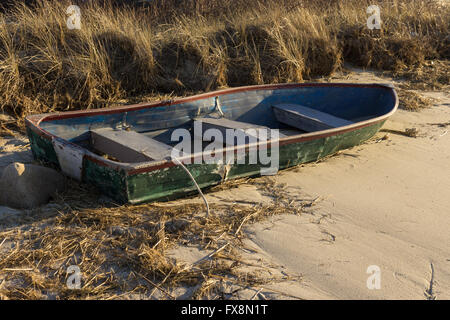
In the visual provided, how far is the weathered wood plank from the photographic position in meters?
4.64

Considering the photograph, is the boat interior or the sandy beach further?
the boat interior

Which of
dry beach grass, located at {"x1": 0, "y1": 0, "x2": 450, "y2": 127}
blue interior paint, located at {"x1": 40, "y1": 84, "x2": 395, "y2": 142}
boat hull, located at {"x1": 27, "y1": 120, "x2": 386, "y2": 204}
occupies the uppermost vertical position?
dry beach grass, located at {"x1": 0, "y1": 0, "x2": 450, "y2": 127}

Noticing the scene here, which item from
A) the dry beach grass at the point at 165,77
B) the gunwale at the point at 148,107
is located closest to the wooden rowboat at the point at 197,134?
the gunwale at the point at 148,107

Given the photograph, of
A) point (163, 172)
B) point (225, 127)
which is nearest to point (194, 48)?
point (225, 127)

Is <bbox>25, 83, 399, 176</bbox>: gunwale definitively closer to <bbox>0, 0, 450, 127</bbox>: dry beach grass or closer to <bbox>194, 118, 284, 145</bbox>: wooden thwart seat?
<bbox>194, 118, 284, 145</bbox>: wooden thwart seat

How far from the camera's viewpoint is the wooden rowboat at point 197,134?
13.9ft

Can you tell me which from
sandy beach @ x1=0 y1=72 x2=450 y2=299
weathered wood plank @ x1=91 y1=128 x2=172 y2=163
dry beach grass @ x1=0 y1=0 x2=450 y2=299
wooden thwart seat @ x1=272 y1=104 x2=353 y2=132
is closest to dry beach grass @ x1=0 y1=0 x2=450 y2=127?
dry beach grass @ x1=0 y1=0 x2=450 y2=299

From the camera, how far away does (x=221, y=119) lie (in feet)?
19.3

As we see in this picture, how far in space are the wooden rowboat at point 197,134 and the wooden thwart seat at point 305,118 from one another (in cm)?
1

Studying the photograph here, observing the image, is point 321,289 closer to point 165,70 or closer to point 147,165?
point 147,165

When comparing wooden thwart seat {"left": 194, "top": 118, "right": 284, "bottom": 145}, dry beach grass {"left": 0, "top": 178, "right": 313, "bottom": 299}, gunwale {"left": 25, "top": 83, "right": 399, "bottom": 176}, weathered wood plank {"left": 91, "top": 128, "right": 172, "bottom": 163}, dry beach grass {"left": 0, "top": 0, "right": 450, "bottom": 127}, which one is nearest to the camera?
dry beach grass {"left": 0, "top": 178, "right": 313, "bottom": 299}

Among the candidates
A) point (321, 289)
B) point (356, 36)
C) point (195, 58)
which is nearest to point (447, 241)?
point (321, 289)

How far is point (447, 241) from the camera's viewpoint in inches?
162

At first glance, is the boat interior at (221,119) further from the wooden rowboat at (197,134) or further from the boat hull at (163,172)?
the boat hull at (163,172)
